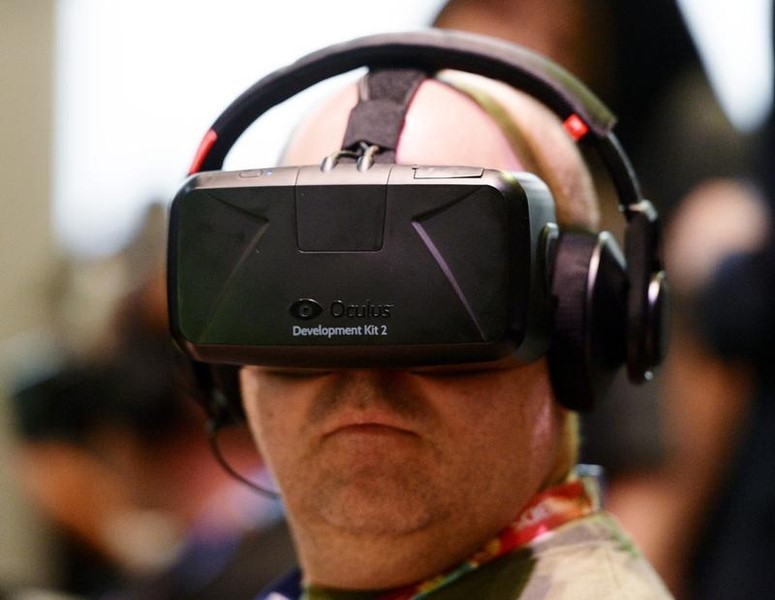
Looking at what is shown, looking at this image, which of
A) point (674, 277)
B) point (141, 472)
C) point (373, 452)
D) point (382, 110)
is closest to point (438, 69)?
point (382, 110)

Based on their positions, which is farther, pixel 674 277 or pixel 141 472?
pixel 141 472

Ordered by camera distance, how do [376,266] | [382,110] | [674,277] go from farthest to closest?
1. [674,277]
2. [382,110]
3. [376,266]

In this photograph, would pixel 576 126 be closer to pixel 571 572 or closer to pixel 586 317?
pixel 586 317

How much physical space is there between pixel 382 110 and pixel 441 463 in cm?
28

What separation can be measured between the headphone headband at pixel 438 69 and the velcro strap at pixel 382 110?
0.7 inches

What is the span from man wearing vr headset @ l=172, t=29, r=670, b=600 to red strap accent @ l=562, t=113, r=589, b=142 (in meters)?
0.04

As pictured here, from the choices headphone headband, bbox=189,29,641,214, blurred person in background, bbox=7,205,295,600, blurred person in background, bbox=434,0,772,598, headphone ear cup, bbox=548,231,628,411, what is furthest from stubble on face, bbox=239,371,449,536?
blurred person in background, bbox=7,205,295,600

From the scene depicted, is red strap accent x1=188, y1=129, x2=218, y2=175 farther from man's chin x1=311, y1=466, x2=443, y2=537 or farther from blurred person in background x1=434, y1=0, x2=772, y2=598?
blurred person in background x1=434, y1=0, x2=772, y2=598

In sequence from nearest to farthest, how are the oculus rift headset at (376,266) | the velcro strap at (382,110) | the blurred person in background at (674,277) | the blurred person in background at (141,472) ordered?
the oculus rift headset at (376,266)
the velcro strap at (382,110)
the blurred person in background at (674,277)
the blurred person in background at (141,472)

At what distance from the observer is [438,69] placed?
907mm

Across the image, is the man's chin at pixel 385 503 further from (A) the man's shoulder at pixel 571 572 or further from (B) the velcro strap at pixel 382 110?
(B) the velcro strap at pixel 382 110

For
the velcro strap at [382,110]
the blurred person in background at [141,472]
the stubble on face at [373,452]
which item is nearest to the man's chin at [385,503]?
the stubble on face at [373,452]

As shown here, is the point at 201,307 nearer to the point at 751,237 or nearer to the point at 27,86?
the point at 751,237

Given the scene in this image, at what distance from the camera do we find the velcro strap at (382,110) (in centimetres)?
82
